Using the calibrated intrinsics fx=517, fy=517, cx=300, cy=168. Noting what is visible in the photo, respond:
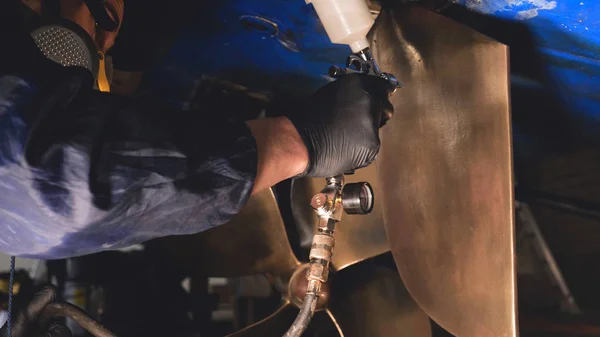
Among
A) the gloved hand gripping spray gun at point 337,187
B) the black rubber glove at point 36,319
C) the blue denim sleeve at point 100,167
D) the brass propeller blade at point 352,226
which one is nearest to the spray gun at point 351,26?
the gloved hand gripping spray gun at point 337,187

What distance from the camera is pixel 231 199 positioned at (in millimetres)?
772

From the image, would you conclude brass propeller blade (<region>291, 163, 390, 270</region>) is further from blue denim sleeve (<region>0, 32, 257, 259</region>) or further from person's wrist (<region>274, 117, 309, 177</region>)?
blue denim sleeve (<region>0, 32, 257, 259</region>)

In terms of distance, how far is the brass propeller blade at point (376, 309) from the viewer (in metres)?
1.48

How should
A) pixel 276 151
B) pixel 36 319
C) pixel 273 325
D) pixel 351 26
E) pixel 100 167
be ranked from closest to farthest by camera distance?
pixel 100 167 → pixel 276 151 → pixel 351 26 → pixel 36 319 → pixel 273 325

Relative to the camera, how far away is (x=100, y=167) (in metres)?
0.69

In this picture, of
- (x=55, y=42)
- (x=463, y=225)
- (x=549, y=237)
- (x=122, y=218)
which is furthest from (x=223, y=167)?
(x=549, y=237)

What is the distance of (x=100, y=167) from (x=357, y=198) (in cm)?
56

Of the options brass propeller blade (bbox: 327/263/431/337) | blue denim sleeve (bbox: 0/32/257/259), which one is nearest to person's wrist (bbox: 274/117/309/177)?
blue denim sleeve (bbox: 0/32/257/259)

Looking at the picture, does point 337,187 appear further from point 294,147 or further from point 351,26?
point 351,26

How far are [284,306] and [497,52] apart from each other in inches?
37.8

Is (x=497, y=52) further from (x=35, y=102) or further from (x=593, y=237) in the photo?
(x=593, y=237)

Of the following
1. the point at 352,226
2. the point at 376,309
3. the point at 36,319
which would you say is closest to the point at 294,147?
the point at 352,226

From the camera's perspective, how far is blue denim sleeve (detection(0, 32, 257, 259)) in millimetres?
668

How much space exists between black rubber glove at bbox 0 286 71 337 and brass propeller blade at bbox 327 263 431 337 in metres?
0.75
